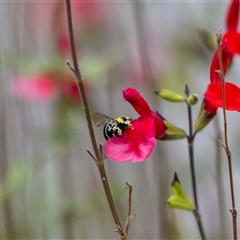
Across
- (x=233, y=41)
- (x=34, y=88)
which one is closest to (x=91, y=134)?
(x=233, y=41)

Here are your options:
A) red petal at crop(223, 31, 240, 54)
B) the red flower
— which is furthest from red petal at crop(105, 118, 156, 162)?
red petal at crop(223, 31, 240, 54)

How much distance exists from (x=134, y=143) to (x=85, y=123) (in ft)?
2.02

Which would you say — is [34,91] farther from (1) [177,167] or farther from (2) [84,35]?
(1) [177,167]

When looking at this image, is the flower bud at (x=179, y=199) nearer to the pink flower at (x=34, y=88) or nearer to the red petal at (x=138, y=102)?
the red petal at (x=138, y=102)

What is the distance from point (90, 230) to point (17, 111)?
0.30 metres

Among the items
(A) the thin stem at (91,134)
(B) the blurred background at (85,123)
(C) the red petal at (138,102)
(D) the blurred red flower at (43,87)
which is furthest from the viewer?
(D) the blurred red flower at (43,87)

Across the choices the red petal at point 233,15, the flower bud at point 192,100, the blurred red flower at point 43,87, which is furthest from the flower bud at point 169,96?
the blurred red flower at point 43,87

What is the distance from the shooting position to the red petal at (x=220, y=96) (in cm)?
47

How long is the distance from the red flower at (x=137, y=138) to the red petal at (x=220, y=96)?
0.22 feet

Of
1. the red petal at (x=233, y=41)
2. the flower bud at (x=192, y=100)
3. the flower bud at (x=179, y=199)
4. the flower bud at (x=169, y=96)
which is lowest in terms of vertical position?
the flower bud at (x=179, y=199)

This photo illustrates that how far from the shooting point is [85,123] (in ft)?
3.63

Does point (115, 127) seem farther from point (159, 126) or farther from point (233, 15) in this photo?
point (233, 15)

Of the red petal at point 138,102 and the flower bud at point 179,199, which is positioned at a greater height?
the red petal at point 138,102

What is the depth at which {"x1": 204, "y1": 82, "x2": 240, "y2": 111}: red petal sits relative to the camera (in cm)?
47
